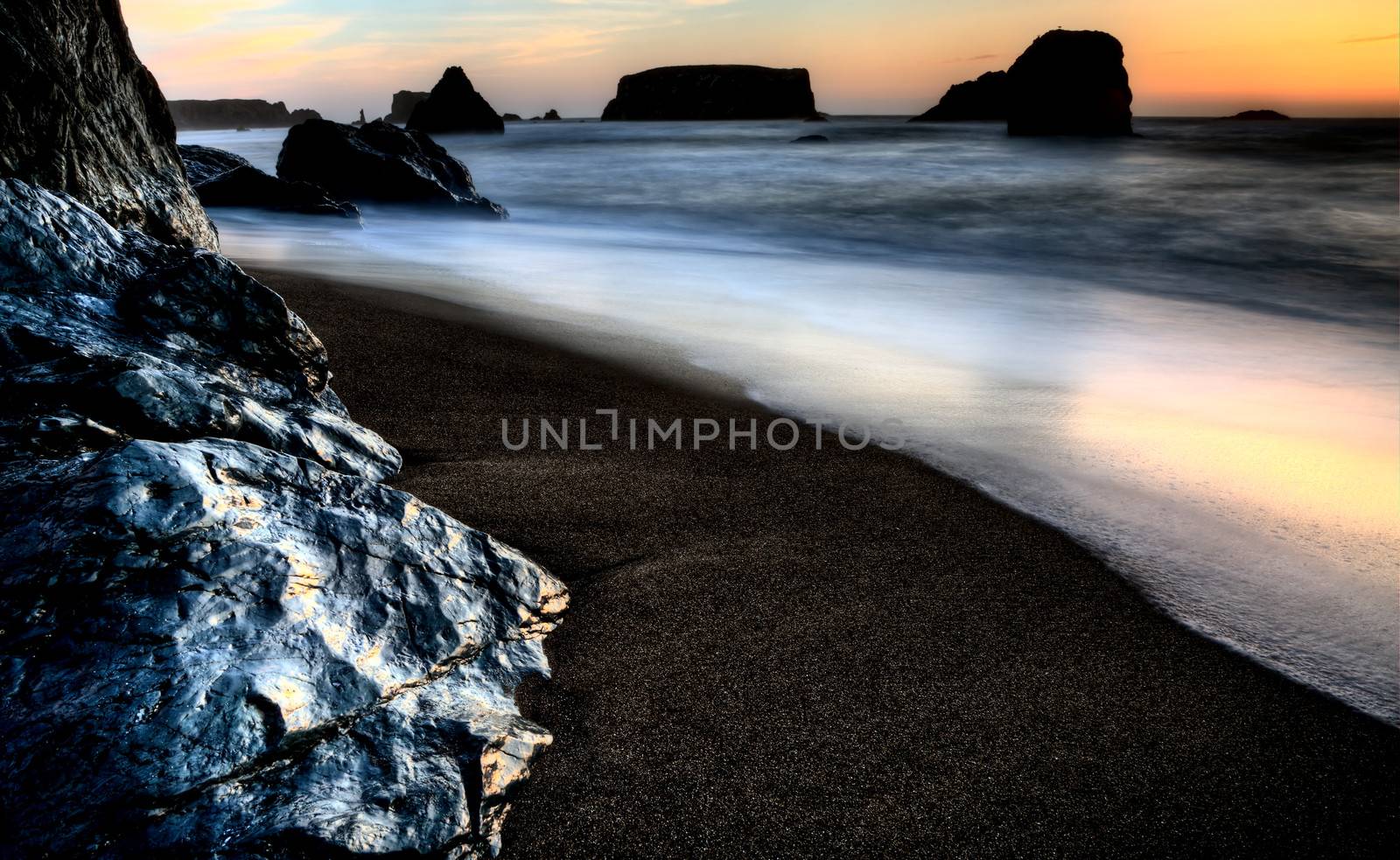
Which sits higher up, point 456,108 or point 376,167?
point 456,108

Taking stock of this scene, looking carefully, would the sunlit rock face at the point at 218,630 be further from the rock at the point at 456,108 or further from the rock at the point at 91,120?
the rock at the point at 456,108

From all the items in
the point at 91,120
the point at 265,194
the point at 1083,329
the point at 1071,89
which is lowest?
the point at 1083,329

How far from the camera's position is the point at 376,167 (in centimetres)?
1182

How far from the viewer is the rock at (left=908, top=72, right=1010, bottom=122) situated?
238 ft

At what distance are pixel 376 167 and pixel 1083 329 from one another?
9764 millimetres

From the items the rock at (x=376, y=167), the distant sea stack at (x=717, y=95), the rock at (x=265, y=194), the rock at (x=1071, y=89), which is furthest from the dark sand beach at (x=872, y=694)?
the distant sea stack at (x=717, y=95)

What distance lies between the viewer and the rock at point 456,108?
2562 inches

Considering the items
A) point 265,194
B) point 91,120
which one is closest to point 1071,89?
point 265,194

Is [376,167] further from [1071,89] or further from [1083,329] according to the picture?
[1071,89]

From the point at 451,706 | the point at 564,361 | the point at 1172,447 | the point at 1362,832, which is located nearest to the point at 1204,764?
the point at 1362,832

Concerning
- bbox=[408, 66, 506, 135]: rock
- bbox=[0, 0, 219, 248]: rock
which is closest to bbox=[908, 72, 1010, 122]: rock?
bbox=[408, 66, 506, 135]: rock

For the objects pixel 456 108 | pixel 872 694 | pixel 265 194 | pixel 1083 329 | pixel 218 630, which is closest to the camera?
pixel 218 630

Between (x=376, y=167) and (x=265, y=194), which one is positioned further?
(x=376, y=167)

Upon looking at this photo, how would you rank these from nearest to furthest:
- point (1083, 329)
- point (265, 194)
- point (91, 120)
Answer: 1. point (91, 120)
2. point (1083, 329)
3. point (265, 194)
